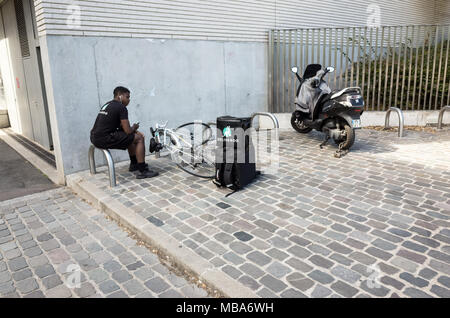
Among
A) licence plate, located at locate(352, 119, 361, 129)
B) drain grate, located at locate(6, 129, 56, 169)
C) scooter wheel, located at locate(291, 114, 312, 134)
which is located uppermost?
licence plate, located at locate(352, 119, 361, 129)

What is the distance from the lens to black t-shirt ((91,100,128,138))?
205 inches

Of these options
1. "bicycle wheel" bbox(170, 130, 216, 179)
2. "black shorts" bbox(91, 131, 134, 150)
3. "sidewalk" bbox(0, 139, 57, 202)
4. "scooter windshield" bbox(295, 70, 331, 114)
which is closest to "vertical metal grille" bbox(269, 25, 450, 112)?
"scooter windshield" bbox(295, 70, 331, 114)

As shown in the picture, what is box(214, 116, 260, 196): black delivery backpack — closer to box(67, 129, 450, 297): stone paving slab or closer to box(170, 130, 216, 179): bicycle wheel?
box(67, 129, 450, 297): stone paving slab

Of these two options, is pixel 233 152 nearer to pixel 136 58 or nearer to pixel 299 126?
pixel 136 58

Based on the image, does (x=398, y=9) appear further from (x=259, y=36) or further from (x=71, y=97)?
(x=71, y=97)

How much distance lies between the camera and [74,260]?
3443 mm

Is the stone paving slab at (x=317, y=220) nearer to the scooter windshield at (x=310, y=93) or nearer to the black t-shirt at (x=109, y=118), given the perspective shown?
the black t-shirt at (x=109, y=118)

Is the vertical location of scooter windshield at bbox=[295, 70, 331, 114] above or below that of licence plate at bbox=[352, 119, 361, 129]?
above

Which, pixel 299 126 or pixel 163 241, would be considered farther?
pixel 299 126

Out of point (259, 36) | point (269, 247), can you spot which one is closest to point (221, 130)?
point (269, 247)

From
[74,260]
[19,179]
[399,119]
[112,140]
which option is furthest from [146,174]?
[399,119]

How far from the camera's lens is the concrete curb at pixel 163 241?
2.85m

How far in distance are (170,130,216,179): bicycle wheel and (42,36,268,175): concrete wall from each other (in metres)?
1.28

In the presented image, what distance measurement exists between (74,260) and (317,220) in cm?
264
